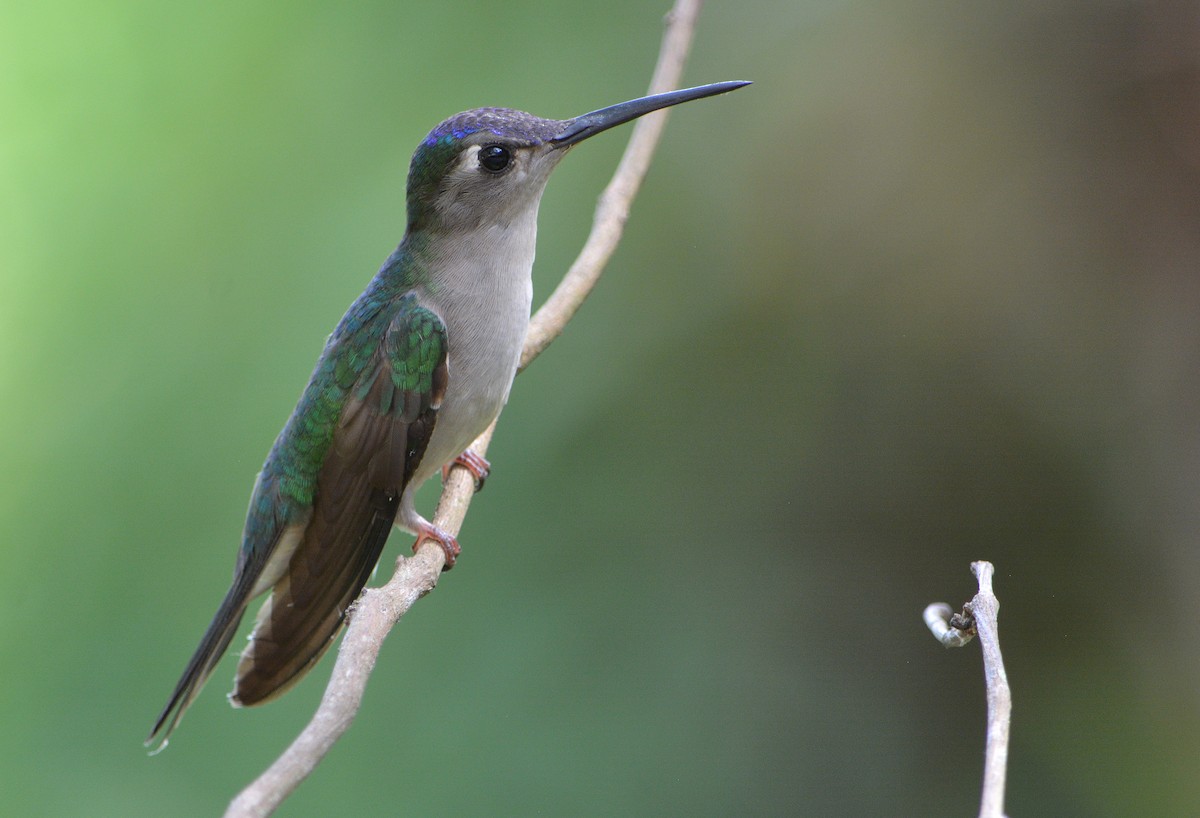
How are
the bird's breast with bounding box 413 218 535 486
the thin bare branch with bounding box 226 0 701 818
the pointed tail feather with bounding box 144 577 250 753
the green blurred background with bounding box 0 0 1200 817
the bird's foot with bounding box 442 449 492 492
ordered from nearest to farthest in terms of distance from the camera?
the thin bare branch with bounding box 226 0 701 818, the pointed tail feather with bounding box 144 577 250 753, the bird's breast with bounding box 413 218 535 486, the bird's foot with bounding box 442 449 492 492, the green blurred background with bounding box 0 0 1200 817

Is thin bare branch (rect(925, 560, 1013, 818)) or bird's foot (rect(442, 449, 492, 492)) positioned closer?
thin bare branch (rect(925, 560, 1013, 818))

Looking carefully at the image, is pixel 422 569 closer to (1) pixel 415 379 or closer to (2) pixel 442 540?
(2) pixel 442 540

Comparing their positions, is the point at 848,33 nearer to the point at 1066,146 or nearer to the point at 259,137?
the point at 1066,146

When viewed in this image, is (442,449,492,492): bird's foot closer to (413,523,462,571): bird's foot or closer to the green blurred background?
(413,523,462,571): bird's foot

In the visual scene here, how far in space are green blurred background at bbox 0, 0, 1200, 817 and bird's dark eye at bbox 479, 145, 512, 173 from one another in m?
1.13

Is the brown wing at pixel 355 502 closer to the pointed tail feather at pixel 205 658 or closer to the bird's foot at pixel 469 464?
the pointed tail feather at pixel 205 658

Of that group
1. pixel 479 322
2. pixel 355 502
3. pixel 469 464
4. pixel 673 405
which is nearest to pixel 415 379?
pixel 479 322

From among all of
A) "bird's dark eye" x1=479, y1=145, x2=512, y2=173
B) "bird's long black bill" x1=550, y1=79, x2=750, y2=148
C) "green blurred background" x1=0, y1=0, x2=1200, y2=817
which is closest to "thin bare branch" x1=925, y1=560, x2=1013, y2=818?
"bird's long black bill" x1=550, y1=79, x2=750, y2=148

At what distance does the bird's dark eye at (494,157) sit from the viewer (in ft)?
7.57

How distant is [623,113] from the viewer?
2264 mm

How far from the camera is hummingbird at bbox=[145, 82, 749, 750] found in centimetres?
230

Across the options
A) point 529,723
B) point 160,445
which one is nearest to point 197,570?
point 160,445

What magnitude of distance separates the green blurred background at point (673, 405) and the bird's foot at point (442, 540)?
827mm

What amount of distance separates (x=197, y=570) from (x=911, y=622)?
207cm
